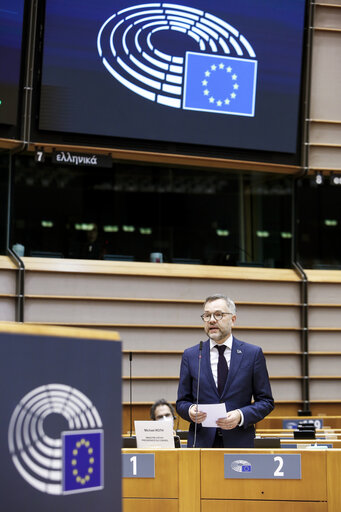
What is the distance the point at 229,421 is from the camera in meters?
4.12

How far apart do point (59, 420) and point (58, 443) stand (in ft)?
0.14

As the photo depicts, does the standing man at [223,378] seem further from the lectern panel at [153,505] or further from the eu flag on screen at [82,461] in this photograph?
the eu flag on screen at [82,461]

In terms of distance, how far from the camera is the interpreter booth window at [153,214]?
38.2 ft

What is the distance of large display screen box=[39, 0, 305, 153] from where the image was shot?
1095cm

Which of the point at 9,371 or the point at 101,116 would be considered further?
the point at 101,116

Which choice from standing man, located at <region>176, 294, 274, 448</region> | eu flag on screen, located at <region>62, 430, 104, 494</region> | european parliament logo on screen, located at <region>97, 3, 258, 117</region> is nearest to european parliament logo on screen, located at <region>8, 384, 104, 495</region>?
eu flag on screen, located at <region>62, 430, 104, 494</region>

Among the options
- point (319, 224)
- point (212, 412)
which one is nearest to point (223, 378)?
point (212, 412)

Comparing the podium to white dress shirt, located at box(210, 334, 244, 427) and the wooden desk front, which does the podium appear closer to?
the wooden desk front

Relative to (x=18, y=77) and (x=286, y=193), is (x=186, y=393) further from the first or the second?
(x=286, y=193)

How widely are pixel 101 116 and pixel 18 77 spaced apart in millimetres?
Answer: 1203

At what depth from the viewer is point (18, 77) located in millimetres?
10727

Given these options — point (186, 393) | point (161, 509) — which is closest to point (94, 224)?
point (186, 393)

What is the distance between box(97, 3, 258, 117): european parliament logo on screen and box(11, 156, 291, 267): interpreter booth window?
1334 millimetres

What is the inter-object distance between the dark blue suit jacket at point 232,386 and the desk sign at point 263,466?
0.54 m
